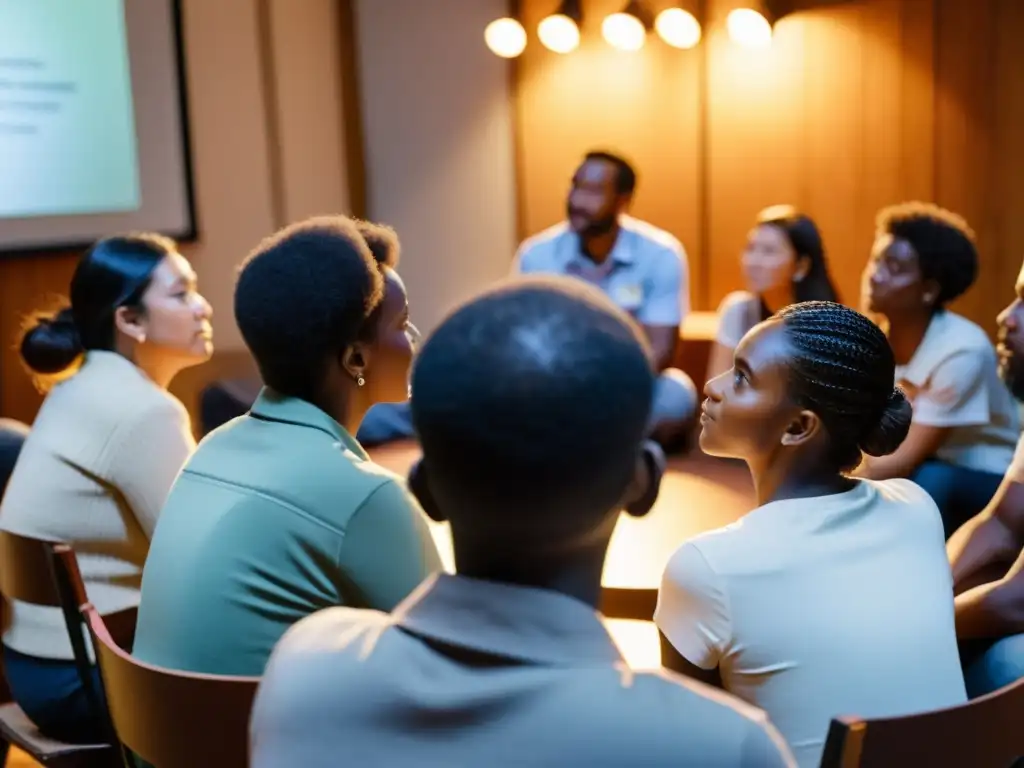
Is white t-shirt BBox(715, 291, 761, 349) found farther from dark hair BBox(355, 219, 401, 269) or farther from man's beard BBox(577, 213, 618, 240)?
dark hair BBox(355, 219, 401, 269)

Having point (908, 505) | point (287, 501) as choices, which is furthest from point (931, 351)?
point (287, 501)

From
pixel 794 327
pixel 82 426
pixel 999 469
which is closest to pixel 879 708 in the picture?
pixel 794 327

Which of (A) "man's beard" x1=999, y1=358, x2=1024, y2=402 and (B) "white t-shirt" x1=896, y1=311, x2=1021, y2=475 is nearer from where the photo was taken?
(A) "man's beard" x1=999, y1=358, x2=1024, y2=402

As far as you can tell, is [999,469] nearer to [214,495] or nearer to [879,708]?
[879,708]

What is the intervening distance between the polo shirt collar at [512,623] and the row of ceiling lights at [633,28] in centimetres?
386

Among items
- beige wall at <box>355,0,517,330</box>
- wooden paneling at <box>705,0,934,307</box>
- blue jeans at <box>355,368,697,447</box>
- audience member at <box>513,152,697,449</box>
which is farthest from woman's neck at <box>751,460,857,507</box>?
beige wall at <box>355,0,517,330</box>

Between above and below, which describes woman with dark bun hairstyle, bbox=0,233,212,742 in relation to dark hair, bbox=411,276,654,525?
below

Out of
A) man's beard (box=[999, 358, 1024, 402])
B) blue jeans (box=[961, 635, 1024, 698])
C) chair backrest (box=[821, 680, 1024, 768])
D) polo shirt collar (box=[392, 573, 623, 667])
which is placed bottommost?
blue jeans (box=[961, 635, 1024, 698])

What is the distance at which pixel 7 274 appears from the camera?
3697 mm

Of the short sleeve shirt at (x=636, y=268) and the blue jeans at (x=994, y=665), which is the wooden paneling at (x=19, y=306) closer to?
the short sleeve shirt at (x=636, y=268)

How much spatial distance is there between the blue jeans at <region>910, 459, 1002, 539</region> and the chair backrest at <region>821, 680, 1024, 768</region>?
4.84 feet

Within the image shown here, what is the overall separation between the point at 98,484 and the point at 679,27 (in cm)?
319

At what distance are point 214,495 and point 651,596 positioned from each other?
2.49 feet

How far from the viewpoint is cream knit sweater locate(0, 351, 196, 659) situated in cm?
194
